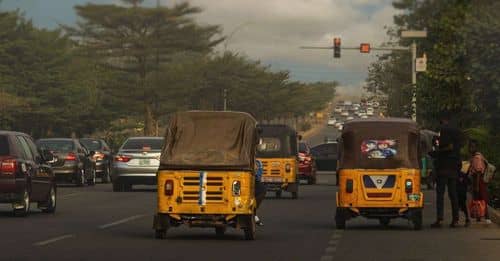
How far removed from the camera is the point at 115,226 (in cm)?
2522

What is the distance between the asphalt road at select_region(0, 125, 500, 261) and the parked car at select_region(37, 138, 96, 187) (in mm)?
14499

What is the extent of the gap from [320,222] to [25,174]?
19.4 ft

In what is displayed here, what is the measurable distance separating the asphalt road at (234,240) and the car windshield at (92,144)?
2333 cm

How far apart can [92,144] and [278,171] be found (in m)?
18.4

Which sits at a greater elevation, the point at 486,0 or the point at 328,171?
the point at 486,0

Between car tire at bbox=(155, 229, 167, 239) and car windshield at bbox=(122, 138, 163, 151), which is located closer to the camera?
car tire at bbox=(155, 229, 167, 239)

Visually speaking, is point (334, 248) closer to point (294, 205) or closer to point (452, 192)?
point (452, 192)

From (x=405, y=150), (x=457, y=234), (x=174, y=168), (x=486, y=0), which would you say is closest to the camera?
(x=174, y=168)

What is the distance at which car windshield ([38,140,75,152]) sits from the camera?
152 ft

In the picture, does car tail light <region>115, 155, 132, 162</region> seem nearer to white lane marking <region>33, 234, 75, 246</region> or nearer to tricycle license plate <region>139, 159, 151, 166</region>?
tricycle license plate <region>139, 159, 151, 166</region>

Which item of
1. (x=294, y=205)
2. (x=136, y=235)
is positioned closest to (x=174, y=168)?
(x=136, y=235)

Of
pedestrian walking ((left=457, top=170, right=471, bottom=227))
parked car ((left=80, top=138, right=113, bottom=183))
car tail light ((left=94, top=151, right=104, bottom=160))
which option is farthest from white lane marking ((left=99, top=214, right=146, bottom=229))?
car tail light ((left=94, top=151, right=104, bottom=160))

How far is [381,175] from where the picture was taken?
82.2 feet

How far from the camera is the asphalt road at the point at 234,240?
19.0 meters
